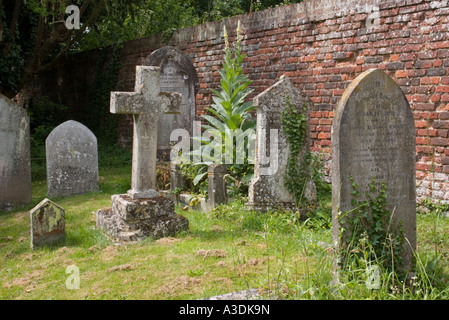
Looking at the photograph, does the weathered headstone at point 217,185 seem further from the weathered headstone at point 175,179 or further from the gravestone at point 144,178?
the gravestone at point 144,178

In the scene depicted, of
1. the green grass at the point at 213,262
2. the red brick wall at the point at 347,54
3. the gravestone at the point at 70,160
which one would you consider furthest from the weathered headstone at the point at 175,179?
the red brick wall at the point at 347,54

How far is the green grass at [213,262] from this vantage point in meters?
3.78

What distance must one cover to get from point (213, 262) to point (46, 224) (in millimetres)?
2113

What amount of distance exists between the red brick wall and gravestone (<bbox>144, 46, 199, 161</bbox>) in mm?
1414

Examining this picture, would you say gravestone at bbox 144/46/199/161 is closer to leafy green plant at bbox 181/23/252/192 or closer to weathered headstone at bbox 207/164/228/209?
leafy green plant at bbox 181/23/252/192

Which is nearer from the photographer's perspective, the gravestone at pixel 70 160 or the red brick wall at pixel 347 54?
the red brick wall at pixel 347 54

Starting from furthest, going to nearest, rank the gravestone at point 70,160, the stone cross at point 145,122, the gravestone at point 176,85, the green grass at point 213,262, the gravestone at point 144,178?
the gravestone at point 176,85
the gravestone at point 70,160
the stone cross at point 145,122
the gravestone at point 144,178
the green grass at point 213,262

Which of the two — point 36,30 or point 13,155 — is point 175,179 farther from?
point 36,30

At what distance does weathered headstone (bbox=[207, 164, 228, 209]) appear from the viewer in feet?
22.1

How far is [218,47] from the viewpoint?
1086cm

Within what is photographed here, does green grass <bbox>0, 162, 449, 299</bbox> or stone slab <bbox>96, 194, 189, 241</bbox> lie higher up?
stone slab <bbox>96, 194, 189, 241</bbox>

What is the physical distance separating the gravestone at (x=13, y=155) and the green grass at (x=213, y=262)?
100cm

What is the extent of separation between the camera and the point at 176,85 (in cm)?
931

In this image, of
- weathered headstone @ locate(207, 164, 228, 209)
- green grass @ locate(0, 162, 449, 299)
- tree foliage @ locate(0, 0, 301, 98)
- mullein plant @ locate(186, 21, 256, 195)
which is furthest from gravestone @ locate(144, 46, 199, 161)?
tree foliage @ locate(0, 0, 301, 98)
